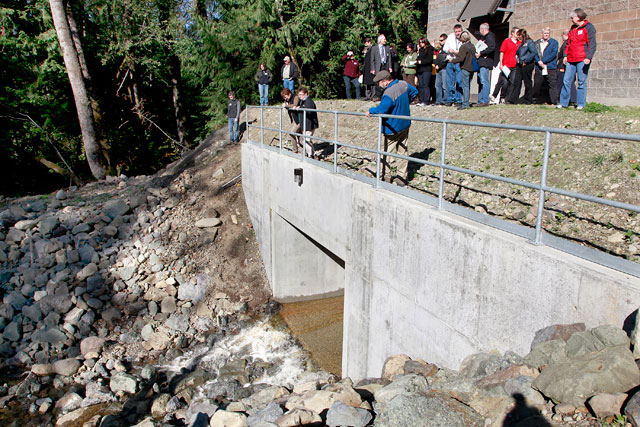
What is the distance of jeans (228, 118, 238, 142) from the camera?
15773 millimetres

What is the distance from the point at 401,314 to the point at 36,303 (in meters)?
8.36

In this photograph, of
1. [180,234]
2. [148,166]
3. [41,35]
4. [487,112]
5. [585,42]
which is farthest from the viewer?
[148,166]

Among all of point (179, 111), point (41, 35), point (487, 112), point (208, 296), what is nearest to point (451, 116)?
point (487, 112)

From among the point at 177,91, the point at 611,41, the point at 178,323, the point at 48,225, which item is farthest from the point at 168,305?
the point at 177,91

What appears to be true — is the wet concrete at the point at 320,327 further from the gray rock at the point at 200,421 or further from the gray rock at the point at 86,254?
the gray rock at the point at 86,254

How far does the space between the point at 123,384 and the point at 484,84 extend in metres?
10.0

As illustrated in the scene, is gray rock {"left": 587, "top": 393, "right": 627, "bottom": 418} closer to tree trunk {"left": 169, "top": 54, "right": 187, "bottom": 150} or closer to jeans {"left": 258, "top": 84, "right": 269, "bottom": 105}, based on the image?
jeans {"left": 258, "top": 84, "right": 269, "bottom": 105}

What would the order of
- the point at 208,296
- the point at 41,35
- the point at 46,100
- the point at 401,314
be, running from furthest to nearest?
the point at 46,100 < the point at 41,35 < the point at 208,296 < the point at 401,314

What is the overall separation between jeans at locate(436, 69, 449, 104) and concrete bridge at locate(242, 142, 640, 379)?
4.30 meters

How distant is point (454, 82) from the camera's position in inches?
467

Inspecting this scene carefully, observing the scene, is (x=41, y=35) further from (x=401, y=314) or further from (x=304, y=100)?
(x=401, y=314)

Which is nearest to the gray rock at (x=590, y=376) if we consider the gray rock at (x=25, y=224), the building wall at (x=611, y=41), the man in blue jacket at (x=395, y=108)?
the man in blue jacket at (x=395, y=108)

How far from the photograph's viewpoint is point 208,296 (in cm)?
1157

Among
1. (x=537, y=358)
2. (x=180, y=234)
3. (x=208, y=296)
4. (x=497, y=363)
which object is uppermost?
(x=537, y=358)
